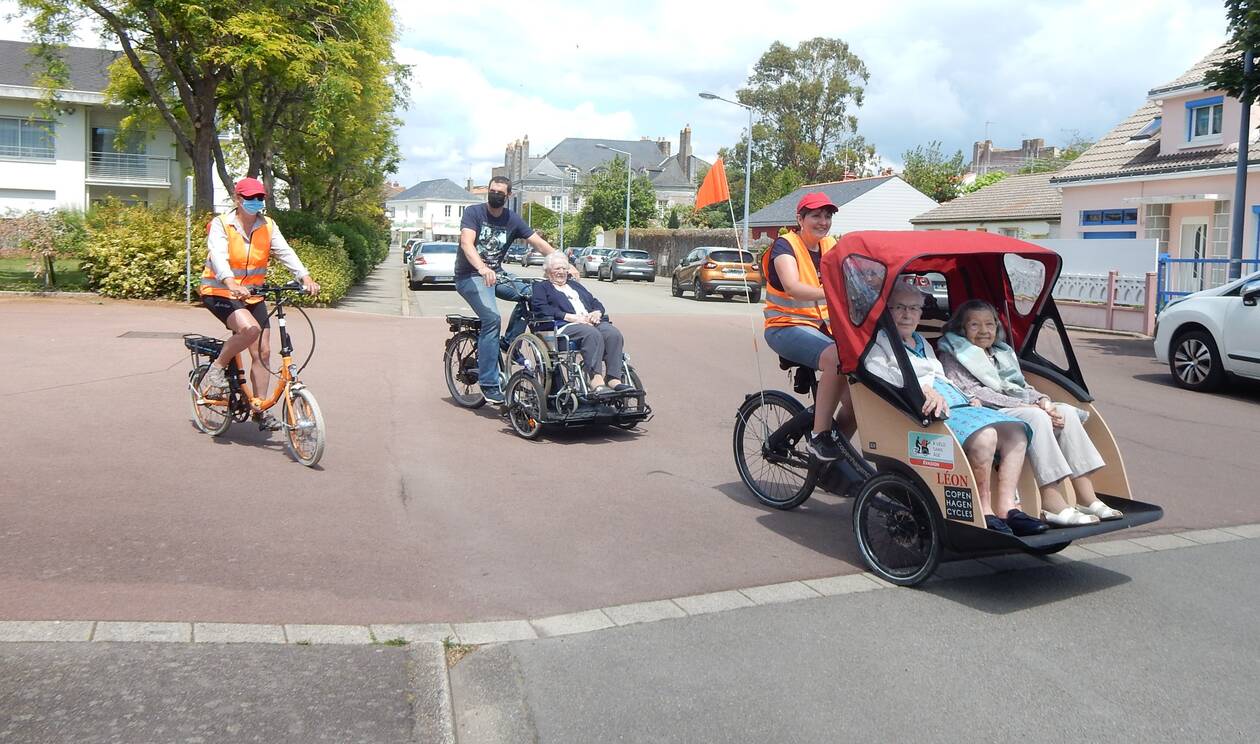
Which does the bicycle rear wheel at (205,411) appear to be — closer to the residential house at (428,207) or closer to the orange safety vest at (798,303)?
the orange safety vest at (798,303)

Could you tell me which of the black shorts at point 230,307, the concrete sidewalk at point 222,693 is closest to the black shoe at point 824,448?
the concrete sidewalk at point 222,693

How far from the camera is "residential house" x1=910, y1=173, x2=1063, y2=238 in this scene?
3881 centimetres

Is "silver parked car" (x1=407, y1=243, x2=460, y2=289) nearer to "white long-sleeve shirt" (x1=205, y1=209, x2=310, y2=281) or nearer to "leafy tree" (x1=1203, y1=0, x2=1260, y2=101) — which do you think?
"leafy tree" (x1=1203, y1=0, x2=1260, y2=101)

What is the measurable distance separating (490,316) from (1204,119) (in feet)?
81.7

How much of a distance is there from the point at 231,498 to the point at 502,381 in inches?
133

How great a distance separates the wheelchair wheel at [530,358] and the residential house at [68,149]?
36.0 metres

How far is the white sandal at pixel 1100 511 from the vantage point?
527 cm

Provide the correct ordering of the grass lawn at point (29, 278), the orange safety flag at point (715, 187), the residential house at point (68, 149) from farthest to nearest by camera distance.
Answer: the residential house at point (68, 149)
the grass lawn at point (29, 278)
the orange safety flag at point (715, 187)

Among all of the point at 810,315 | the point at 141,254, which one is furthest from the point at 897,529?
the point at 141,254

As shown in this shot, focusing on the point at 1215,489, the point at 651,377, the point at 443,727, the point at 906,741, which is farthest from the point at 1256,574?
the point at 651,377

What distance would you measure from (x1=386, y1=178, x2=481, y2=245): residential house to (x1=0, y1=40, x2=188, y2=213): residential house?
95.3m

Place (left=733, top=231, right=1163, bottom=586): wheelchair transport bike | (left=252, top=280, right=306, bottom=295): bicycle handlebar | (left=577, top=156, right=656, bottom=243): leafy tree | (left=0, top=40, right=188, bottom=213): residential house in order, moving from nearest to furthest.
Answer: (left=733, top=231, right=1163, bottom=586): wheelchair transport bike
(left=252, top=280, right=306, bottom=295): bicycle handlebar
(left=0, top=40, right=188, bottom=213): residential house
(left=577, top=156, right=656, bottom=243): leafy tree

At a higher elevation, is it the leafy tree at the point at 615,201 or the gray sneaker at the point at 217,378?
the leafy tree at the point at 615,201

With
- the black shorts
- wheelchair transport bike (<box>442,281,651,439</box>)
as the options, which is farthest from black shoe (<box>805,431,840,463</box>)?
the black shorts
